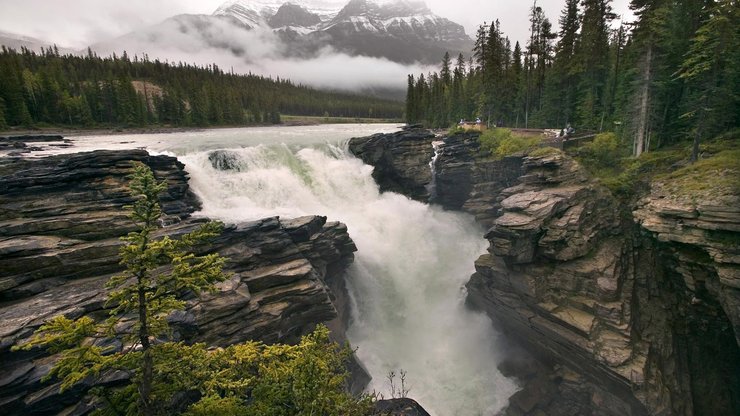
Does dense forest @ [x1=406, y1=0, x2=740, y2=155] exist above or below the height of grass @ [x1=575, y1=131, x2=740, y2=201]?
above

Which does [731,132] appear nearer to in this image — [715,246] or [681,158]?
[681,158]

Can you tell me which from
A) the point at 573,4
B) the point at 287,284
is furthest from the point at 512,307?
the point at 573,4

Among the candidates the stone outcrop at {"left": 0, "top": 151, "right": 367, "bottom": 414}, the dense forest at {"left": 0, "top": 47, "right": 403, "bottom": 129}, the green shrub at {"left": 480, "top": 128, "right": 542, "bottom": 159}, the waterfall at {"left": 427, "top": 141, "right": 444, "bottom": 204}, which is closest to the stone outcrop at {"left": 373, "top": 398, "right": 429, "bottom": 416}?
the stone outcrop at {"left": 0, "top": 151, "right": 367, "bottom": 414}

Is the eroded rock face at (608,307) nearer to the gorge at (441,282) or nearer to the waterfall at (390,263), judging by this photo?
the gorge at (441,282)

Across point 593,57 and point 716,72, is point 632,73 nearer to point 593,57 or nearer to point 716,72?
point 593,57

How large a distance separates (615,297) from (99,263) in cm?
3338

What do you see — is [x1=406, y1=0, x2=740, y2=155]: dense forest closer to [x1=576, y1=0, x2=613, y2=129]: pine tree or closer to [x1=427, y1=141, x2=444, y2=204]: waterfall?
[x1=576, y1=0, x2=613, y2=129]: pine tree

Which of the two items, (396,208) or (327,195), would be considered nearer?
(327,195)

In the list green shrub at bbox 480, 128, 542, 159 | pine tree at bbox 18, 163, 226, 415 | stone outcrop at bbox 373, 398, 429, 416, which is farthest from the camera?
green shrub at bbox 480, 128, 542, 159

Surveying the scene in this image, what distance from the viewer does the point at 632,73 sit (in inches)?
1490

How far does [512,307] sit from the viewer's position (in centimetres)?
2891

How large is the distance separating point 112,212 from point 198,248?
239 inches

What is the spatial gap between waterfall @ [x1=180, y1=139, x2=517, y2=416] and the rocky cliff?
3491 mm

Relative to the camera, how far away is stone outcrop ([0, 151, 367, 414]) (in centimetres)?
1355
